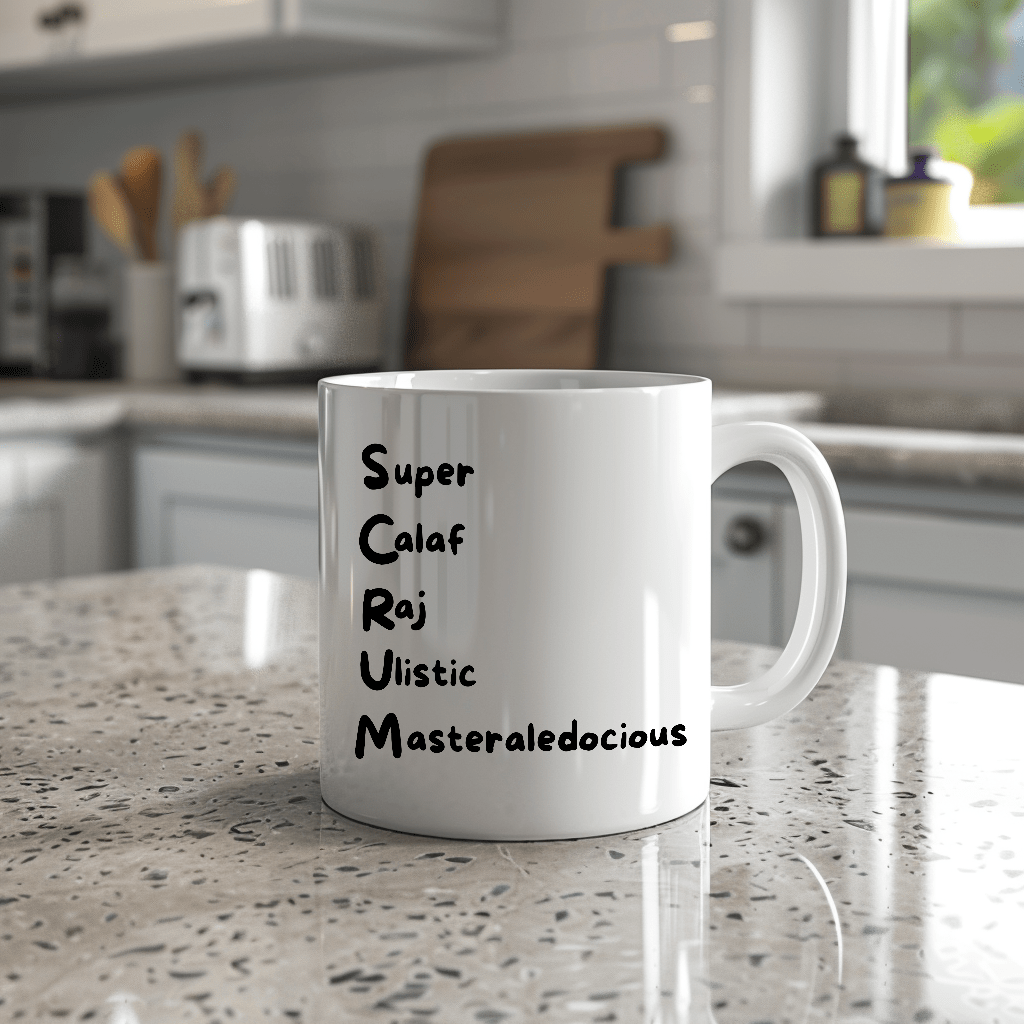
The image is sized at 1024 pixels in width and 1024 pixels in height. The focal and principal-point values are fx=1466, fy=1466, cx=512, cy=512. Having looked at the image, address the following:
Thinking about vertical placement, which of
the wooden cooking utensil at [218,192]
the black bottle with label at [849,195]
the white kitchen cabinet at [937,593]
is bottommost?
the white kitchen cabinet at [937,593]

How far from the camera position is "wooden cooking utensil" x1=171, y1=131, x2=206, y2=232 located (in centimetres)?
270

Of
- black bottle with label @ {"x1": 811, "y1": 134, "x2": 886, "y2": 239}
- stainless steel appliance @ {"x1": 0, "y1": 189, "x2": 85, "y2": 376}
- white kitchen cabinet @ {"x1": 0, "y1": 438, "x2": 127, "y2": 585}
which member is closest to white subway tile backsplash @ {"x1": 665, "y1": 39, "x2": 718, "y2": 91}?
black bottle with label @ {"x1": 811, "y1": 134, "x2": 886, "y2": 239}

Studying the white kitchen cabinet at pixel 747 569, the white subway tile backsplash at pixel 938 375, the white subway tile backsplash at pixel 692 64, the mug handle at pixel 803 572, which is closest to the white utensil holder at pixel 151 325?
the white subway tile backsplash at pixel 692 64

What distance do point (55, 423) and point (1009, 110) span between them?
1.46 metres

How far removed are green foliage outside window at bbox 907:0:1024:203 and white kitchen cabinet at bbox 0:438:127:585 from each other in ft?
4.45

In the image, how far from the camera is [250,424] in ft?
6.66

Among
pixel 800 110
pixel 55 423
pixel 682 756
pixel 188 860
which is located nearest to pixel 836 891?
pixel 682 756

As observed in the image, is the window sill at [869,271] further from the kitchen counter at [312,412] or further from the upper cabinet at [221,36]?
the upper cabinet at [221,36]

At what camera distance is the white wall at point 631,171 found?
214cm

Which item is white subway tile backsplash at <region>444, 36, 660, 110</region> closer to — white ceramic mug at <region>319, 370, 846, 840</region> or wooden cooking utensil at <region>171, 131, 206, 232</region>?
wooden cooking utensil at <region>171, 131, 206, 232</region>

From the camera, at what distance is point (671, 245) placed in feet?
7.57

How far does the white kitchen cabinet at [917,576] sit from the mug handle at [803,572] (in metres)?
1.11

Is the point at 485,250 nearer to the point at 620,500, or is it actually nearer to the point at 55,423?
the point at 55,423

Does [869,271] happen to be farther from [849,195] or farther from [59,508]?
[59,508]
